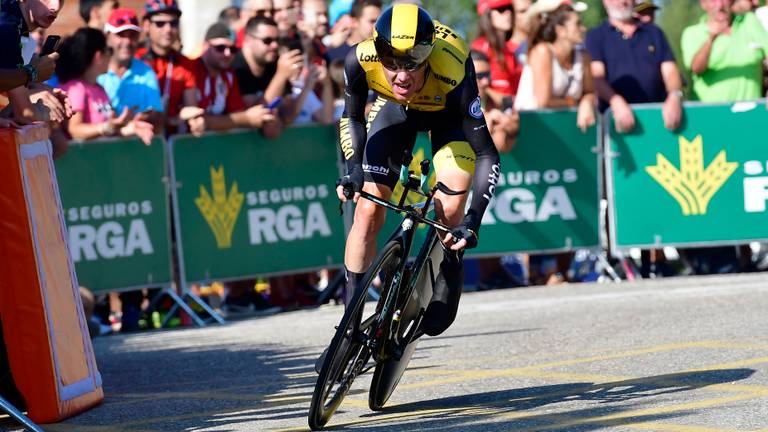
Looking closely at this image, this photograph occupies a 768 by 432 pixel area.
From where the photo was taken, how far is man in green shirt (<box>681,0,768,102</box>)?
13898 mm

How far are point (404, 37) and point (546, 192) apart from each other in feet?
22.6

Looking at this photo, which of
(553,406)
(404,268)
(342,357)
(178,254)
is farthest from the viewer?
(178,254)

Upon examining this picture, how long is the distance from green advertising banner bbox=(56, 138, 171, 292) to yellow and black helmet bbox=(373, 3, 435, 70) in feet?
16.9

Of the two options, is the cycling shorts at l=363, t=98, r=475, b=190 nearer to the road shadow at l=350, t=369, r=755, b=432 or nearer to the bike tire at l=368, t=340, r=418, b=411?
the bike tire at l=368, t=340, r=418, b=411

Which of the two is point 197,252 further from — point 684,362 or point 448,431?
point 448,431

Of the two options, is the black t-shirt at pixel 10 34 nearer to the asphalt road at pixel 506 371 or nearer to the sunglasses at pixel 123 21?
the asphalt road at pixel 506 371

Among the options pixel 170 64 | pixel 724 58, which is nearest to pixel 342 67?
pixel 170 64

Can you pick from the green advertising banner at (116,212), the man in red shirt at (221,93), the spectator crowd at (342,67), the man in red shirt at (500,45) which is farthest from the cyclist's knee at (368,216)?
the man in red shirt at (500,45)

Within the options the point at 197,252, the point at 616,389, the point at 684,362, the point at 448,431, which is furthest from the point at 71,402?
the point at 197,252

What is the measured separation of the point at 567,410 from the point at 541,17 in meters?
7.10

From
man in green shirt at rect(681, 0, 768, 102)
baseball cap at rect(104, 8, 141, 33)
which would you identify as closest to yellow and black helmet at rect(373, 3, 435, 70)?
baseball cap at rect(104, 8, 141, 33)

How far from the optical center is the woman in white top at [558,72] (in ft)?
43.7

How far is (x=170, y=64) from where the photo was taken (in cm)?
1224

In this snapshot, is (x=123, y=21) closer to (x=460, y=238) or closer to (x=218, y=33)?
(x=218, y=33)
